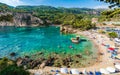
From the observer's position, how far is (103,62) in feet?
135

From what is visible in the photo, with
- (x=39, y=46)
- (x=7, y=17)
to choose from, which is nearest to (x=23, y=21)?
(x=7, y=17)

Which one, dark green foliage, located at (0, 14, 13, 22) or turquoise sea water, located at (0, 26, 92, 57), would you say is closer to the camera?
turquoise sea water, located at (0, 26, 92, 57)

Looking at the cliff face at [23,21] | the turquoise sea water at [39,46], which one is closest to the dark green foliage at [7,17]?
the cliff face at [23,21]

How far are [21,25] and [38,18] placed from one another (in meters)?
17.1

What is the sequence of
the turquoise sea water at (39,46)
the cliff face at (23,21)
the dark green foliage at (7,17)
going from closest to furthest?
1. the turquoise sea water at (39,46)
2. the cliff face at (23,21)
3. the dark green foliage at (7,17)

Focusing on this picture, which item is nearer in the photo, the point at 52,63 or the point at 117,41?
the point at 52,63

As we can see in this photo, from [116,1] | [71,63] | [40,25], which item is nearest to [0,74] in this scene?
[116,1]

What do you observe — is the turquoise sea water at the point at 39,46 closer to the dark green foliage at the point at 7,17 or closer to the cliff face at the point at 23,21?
the cliff face at the point at 23,21

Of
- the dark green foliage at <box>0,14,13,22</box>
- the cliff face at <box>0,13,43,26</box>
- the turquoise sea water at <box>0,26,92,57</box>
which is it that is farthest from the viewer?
the dark green foliage at <box>0,14,13,22</box>

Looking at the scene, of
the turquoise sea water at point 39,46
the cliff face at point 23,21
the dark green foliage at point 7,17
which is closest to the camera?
the turquoise sea water at point 39,46

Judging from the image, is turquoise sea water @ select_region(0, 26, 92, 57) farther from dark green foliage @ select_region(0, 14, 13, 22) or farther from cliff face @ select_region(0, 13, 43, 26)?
dark green foliage @ select_region(0, 14, 13, 22)

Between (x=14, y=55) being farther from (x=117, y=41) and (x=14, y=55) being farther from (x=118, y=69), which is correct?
(x=117, y=41)

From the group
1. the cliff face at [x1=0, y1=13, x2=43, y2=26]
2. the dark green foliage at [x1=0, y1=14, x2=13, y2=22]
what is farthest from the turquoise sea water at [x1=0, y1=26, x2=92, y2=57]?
the dark green foliage at [x1=0, y1=14, x2=13, y2=22]

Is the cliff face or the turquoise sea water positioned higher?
the cliff face
